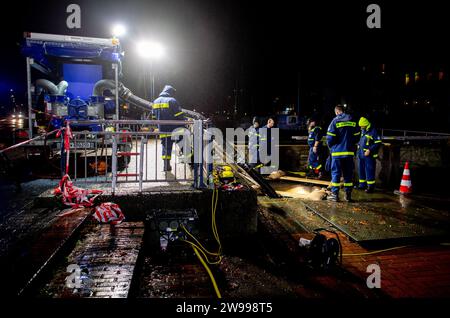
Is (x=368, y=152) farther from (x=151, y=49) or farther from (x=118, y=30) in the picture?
(x=151, y=49)

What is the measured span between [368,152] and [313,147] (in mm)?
2386

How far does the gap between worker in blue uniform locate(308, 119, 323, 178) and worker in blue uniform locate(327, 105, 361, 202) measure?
2722 millimetres

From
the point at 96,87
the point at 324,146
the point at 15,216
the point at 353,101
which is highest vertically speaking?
the point at 353,101

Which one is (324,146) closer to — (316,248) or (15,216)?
(316,248)

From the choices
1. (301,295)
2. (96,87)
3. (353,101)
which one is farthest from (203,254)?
(353,101)

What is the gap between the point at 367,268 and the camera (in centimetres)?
385

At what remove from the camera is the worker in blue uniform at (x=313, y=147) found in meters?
9.82

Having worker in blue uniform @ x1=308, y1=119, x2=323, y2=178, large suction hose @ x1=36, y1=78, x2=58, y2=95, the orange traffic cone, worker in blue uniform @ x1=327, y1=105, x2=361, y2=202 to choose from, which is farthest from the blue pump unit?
the orange traffic cone

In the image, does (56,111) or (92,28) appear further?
(92,28)

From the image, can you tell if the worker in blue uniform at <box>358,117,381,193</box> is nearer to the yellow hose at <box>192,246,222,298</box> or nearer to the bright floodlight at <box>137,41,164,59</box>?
the yellow hose at <box>192,246,222,298</box>

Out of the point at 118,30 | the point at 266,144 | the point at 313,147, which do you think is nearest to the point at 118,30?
the point at 118,30

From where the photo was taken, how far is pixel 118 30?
1057 cm

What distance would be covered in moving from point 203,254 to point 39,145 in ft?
18.8

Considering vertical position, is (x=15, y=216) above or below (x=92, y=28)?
below
